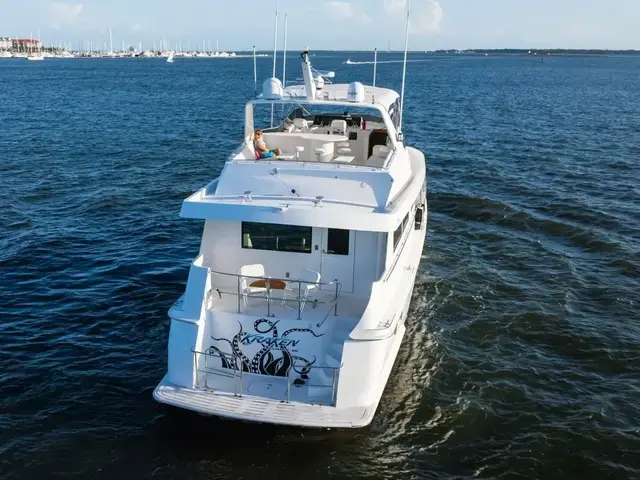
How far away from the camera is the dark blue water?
9414 mm

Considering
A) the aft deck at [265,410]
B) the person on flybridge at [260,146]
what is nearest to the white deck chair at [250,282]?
the aft deck at [265,410]

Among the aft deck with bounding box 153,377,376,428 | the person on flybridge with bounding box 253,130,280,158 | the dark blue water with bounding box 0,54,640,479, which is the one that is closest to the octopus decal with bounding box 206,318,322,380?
the aft deck with bounding box 153,377,376,428

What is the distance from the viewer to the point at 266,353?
32.4 feet

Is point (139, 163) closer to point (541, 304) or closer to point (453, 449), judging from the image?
point (541, 304)

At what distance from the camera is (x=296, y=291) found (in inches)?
429

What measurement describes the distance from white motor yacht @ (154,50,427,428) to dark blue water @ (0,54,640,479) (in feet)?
2.54

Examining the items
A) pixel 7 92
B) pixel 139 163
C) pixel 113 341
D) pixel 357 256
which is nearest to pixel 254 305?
pixel 357 256

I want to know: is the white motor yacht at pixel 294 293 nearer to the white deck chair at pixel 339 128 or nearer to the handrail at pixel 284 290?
the handrail at pixel 284 290

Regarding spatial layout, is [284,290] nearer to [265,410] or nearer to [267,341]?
[267,341]

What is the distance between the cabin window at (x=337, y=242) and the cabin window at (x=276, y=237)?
1.21ft

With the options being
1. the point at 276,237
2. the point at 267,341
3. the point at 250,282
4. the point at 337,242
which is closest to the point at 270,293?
the point at 250,282

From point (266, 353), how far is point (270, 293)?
52.1 inches

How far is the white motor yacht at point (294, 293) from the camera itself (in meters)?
9.23

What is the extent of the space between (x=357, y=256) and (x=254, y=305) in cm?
198
